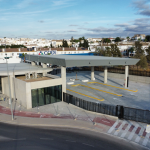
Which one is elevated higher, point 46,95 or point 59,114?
point 46,95

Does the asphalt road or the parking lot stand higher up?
the parking lot

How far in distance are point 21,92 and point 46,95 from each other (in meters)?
3.67

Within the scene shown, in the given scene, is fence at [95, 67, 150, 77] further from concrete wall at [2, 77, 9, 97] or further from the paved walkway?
concrete wall at [2, 77, 9, 97]

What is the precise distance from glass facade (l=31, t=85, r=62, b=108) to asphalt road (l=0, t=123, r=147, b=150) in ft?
22.5

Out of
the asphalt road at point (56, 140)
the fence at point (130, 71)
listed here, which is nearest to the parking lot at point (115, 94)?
the fence at point (130, 71)

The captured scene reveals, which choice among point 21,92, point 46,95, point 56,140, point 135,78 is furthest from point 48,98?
point 135,78

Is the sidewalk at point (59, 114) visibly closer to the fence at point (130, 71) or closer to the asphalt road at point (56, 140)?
the asphalt road at point (56, 140)

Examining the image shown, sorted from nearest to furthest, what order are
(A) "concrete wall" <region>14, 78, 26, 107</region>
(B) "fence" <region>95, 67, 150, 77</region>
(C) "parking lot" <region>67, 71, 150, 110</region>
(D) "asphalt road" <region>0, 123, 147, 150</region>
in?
(D) "asphalt road" <region>0, 123, 147, 150</region> → (A) "concrete wall" <region>14, 78, 26, 107</region> → (C) "parking lot" <region>67, 71, 150, 110</region> → (B) "fence" <region>95, 67, 150, 77</region>

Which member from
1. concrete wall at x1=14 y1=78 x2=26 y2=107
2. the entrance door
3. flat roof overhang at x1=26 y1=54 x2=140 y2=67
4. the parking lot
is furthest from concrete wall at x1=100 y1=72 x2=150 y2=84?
concrete wall at x1=14 y1=78 x2=26 y2=107

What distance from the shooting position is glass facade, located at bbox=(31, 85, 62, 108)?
79.7ft

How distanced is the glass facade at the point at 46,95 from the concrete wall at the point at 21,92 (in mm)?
1108

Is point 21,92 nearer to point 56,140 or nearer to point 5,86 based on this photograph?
point 5,86

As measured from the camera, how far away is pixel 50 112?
22.2 metres

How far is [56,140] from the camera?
1523 centimetres
